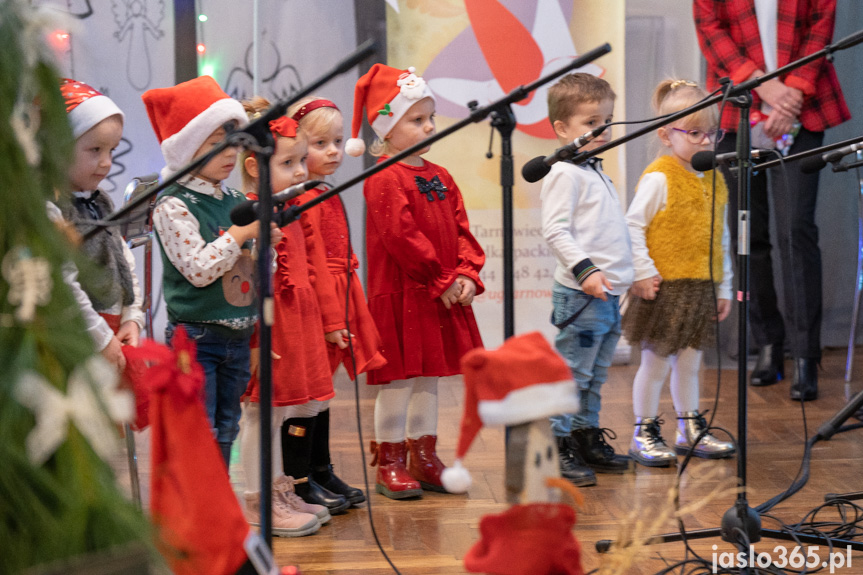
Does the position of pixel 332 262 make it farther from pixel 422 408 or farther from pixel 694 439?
pixel 694 439

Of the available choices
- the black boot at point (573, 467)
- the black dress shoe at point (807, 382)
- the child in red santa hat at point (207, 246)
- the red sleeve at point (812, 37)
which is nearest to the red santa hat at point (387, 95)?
the child in red santa hat at point (207, 246)

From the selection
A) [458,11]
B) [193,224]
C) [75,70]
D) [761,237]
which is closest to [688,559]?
[193,224]

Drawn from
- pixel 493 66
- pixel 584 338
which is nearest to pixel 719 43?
pixel 493 66

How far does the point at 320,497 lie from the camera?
7.43 ft

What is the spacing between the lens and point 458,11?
3.76m

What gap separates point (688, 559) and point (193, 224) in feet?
4.19

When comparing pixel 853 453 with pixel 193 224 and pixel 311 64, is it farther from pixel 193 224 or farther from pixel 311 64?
pixel 311 64

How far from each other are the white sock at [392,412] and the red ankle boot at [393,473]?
2 centimetres

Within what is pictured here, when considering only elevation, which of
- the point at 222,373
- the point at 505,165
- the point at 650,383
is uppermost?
the point at 505,165

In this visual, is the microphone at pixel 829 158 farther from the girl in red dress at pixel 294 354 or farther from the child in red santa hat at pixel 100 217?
the child in red santa hat at pixel 100 217

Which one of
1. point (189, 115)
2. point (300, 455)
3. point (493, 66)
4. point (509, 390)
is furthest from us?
point (493, 66)

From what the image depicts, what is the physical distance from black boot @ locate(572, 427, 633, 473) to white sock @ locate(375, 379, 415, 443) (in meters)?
0.51

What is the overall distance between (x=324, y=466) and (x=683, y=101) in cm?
153

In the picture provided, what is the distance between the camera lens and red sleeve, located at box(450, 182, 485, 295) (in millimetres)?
2447
